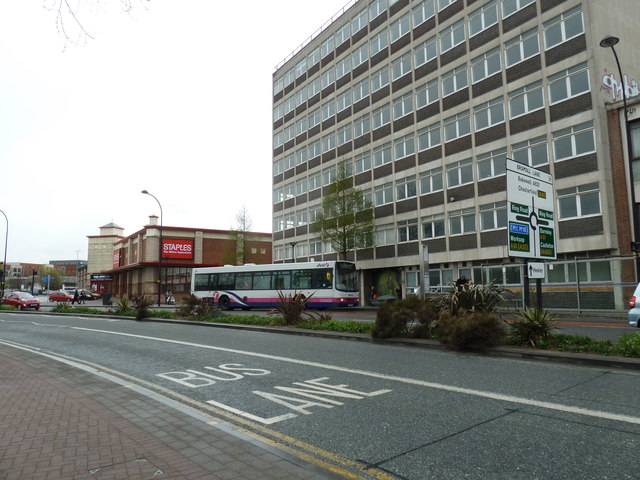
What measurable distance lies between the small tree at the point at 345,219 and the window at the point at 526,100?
1287 cm

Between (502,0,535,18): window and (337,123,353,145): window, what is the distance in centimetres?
1607

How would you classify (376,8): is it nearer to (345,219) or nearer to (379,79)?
(379,79)

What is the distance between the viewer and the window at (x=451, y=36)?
32500 millimetres

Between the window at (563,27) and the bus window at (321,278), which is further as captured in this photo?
the bus window at (321,278)

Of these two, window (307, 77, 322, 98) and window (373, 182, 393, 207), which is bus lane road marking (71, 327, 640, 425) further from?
window (307, 77, 322, 98)

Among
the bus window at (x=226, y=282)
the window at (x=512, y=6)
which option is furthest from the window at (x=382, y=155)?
the bus window at (x=226, y=282)

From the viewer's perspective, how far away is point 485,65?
3061 cm

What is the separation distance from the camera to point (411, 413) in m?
5.39

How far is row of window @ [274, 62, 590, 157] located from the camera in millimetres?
25984

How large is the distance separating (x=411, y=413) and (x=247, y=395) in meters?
2.37

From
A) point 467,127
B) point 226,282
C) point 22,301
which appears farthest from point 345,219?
point 22,301

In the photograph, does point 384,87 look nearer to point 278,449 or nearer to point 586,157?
point 586,157

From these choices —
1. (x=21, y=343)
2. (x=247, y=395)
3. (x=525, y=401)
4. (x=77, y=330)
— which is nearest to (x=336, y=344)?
(x=247, y=395)

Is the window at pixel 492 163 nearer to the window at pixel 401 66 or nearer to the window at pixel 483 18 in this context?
the window at pixel 483 18
